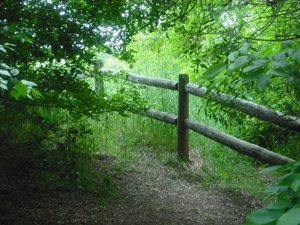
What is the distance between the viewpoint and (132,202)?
13.4 ft

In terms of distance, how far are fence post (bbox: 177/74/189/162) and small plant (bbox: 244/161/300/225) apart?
4.39 metres

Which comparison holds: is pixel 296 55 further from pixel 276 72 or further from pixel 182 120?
pixel 182 120

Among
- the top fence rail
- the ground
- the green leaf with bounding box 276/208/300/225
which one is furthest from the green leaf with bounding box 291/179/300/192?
the ground

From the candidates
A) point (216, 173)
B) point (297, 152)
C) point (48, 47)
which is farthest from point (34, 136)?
point (297, 152)

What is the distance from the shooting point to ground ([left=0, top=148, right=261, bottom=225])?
3516mm

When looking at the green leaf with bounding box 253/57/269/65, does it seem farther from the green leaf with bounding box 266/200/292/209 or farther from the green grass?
the green grass

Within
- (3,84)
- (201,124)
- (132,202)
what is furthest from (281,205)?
(201,124)

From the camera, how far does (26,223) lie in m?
3.26

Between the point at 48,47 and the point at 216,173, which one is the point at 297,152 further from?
the point at 48,47

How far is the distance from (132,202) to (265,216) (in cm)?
309

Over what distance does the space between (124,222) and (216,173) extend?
6.28 ft

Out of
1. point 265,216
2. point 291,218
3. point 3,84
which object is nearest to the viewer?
point 291,218

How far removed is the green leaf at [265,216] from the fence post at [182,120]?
4.57m

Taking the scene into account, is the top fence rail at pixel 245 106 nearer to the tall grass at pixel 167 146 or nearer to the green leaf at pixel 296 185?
the tall grass at pixel 167 146
